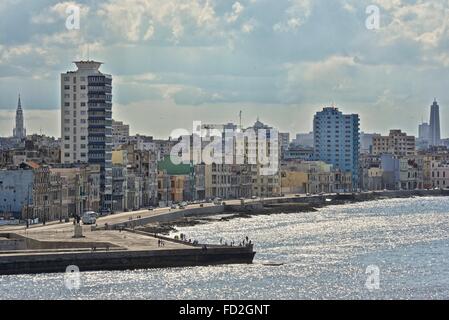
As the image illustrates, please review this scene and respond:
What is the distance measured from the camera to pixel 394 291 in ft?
177

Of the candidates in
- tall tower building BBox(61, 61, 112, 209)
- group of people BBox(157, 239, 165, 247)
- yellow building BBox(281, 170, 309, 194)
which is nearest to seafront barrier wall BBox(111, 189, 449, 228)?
yellow building BBox(281, 170, 309, 194)

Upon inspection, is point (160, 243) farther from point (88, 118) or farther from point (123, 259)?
point (88, 118)

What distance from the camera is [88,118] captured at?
122625 millimetres

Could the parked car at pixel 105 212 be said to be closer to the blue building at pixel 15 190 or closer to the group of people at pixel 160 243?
the blue building at pixel 15 190

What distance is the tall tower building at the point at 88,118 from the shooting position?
Answer: 4806 inches

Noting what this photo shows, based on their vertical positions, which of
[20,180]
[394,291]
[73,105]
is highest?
[73,105]

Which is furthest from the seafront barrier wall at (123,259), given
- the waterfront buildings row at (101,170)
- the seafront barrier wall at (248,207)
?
the waterfront buildings row at (101,170)

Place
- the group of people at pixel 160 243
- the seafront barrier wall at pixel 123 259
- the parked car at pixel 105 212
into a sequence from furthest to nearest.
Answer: the parked car at pixel 105 212 < the group of people at pixel 160 243 < the seafront barrier wall at pixel 123 259

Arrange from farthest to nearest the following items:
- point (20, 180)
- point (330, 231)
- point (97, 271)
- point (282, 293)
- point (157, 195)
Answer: point (157, 195), point (330, 231), point (20, 180), point (97, 271), point (282, 293)

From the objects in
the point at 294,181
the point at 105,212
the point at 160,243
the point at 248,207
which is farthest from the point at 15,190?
the point at 294,181

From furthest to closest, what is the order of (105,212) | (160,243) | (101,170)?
(101,170)
(105,212)
(160,243)
